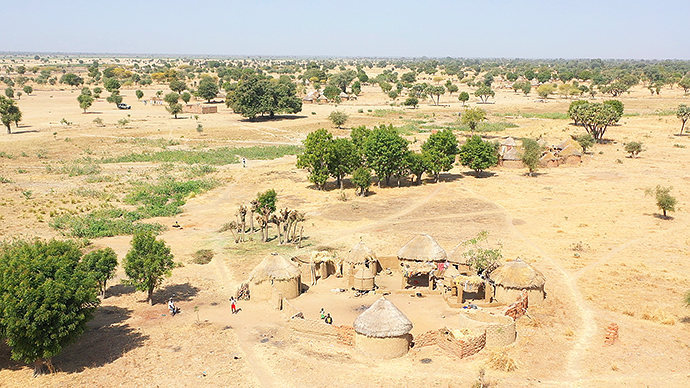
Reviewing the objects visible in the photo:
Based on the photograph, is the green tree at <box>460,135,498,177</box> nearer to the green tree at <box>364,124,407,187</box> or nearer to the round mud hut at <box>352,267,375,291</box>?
the green tree at <box>364,124,407,187</box>

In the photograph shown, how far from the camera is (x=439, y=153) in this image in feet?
177

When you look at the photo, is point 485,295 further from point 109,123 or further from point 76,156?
point 109,123

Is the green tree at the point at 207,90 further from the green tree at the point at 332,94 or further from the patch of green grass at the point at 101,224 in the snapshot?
the patch of green grass at the point at 101,224

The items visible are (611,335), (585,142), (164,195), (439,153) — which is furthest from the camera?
(585,142)

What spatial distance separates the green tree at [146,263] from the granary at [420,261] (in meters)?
13.0

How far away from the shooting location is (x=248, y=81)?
96.2 metres

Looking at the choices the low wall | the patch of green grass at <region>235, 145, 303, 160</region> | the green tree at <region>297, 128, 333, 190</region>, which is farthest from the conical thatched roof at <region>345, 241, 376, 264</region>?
the patch of green grass at <region>235, 145, 303, 160</region>

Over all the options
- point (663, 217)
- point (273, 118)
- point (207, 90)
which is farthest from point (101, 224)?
point (207, 90)

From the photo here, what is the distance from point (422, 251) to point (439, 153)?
2457 cm

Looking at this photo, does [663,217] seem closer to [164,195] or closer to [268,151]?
[164,195]

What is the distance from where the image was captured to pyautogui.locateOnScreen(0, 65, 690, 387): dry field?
68.7 ft

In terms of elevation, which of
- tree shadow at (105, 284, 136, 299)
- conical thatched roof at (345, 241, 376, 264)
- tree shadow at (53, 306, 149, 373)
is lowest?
tree shadow at (105, 284, 136, 299)

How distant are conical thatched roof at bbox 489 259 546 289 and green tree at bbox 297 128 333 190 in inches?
1025

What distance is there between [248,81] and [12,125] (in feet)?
130
